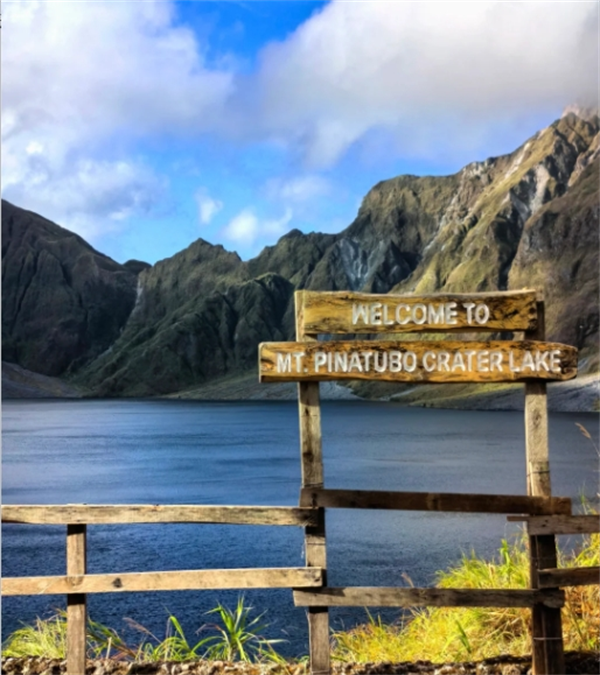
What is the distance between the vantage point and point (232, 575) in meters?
7.20

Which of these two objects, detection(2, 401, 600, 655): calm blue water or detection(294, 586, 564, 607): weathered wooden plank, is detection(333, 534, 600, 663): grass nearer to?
detection(294, 586, 564, 607): weathered wooden plank

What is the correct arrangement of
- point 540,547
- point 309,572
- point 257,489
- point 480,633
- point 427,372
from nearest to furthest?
point 309,572 < point 540,547 < point 427,372 < point 480,633 < point 257,489

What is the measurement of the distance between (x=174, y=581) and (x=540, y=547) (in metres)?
3.00

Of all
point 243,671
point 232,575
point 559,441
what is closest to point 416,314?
point 232,575

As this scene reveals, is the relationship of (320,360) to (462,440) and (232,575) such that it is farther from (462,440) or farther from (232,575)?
(462,440)

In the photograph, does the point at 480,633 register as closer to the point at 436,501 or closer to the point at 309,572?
the point at 436,501

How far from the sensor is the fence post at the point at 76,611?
7203 millimetres

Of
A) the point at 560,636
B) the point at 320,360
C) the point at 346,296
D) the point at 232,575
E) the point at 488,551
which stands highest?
the point at 346,296

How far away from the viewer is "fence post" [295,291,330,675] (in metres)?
7.08

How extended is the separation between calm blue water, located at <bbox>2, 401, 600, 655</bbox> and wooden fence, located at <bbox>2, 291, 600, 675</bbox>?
5644 mm

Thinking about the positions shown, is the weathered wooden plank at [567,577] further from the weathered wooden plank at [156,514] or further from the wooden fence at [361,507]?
the weathered wooden plank at [156,514]

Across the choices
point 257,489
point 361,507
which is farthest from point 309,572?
point 257,489

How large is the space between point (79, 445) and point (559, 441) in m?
52.6

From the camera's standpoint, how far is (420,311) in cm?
755
